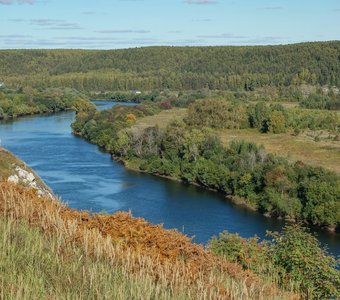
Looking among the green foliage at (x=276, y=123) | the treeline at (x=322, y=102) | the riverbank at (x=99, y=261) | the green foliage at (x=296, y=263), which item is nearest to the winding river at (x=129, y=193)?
the green foliage at (x=296, y=263)

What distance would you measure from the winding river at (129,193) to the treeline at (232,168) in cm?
86

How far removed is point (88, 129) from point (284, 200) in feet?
78.5

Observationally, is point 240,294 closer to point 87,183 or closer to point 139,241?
point 139,241

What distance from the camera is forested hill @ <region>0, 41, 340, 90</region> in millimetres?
87688

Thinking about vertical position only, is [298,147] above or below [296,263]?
below

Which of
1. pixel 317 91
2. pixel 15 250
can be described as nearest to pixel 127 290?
pixel 15 250

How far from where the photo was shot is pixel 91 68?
115812 mm

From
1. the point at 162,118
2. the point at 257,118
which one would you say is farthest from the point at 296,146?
the point at 162,118

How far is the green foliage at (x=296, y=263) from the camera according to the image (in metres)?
7.54

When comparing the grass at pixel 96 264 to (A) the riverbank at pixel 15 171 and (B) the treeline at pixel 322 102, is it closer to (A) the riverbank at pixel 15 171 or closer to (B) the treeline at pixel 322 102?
(A) the riverbank at pixel 15 171

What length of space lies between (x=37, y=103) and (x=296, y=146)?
34967mm

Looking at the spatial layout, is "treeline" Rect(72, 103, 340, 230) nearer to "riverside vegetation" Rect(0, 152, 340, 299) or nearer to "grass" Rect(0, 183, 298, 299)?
"riverside vegetation" Rect(0, 152, 340, 299)

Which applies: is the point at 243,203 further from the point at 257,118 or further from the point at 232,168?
the point at 257,118

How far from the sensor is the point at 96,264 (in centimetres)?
486
